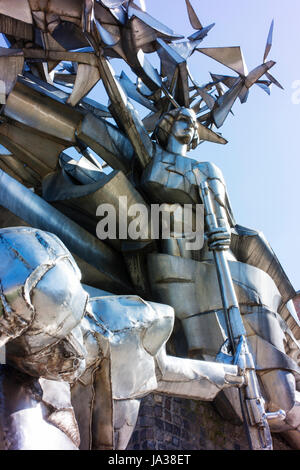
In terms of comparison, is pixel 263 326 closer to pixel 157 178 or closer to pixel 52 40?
pixel 157 178

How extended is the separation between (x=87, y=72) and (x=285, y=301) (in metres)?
3.42

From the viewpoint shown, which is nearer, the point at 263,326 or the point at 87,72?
the point at 263,326

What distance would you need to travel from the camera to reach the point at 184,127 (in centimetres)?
616

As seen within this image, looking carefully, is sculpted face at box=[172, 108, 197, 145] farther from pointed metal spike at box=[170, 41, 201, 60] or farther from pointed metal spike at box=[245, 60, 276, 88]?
pointed metal spike at box=[245, 60, 276, 88]

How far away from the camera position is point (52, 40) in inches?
217

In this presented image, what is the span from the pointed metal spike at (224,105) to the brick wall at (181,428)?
4136 mm

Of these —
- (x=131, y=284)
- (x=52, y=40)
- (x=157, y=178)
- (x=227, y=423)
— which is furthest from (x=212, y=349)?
(x=52, y=40)

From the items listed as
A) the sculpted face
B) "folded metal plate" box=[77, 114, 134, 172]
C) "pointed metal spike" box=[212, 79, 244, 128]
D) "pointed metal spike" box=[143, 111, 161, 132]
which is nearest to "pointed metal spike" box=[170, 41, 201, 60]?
"pointed metal spike" box=[212, 79, 244, 128]

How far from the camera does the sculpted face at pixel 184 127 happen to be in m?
6.13

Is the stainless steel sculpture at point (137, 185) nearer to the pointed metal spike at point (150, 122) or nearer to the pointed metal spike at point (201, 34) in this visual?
the pointed metal spike at point (201, 34)

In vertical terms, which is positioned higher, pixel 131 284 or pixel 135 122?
pixel 135 122

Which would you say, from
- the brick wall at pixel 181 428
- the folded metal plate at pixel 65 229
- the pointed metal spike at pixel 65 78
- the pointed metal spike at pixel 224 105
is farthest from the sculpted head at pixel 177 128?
the brick wall at pixel 181 428

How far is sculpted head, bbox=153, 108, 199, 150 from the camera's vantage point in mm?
6137
